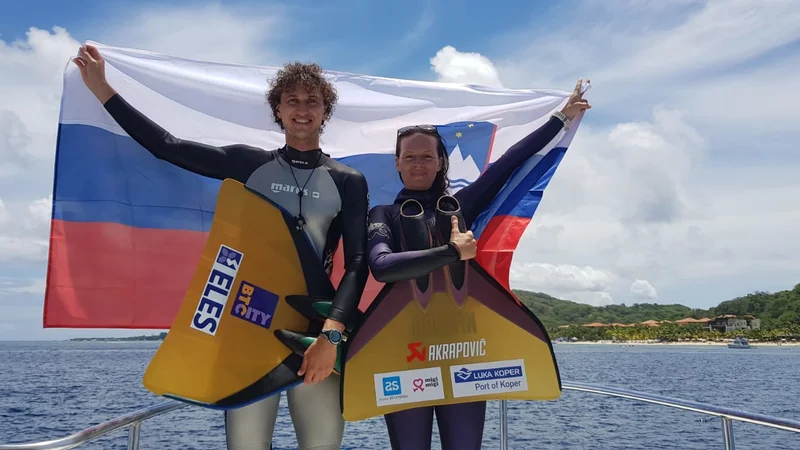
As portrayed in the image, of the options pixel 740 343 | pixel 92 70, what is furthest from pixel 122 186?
pixel 740 343

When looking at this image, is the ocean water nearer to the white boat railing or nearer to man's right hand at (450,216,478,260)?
the white boat railing

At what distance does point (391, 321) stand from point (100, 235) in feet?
5.69

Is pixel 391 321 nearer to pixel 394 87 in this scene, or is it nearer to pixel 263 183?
pixel 263 183

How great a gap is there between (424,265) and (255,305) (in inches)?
31.6

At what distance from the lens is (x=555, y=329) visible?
14538cm

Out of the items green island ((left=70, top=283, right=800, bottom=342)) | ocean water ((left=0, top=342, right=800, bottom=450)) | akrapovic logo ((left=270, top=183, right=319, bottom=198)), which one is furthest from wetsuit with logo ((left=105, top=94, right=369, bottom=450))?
green island ((left=70, top=283, right=800, bottom=342))

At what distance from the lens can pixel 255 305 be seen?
2.67m

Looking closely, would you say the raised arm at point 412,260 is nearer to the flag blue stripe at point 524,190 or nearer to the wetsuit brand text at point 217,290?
the wetsuit brand text at point 217,290

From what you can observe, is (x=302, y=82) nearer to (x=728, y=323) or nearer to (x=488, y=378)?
(x=488, y=378)

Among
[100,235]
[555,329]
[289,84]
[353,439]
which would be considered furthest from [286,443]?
[555,329]

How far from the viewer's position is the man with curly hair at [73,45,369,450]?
8.37 feet

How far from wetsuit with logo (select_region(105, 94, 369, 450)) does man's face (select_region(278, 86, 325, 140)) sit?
4.4 inches

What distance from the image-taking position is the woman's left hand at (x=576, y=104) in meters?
3.47

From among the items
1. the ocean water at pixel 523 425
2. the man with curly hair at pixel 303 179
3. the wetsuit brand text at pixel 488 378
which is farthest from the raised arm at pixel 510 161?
the ocean water at pixel 523 425
